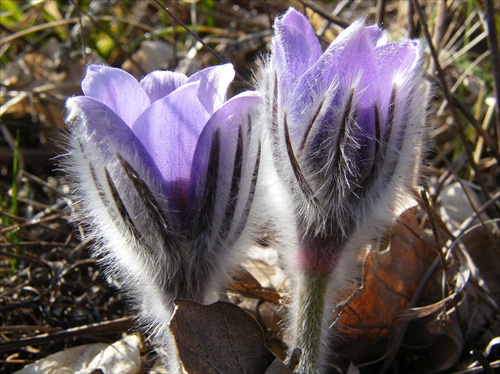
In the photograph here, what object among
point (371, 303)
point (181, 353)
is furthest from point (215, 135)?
point (371, 303)

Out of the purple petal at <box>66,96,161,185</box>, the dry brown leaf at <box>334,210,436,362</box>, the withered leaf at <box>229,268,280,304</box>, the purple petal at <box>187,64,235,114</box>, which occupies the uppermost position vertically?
the purple petal at <box>187,64,235,114</box>

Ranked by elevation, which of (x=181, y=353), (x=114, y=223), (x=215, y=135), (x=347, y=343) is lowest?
(x=347, y=343)

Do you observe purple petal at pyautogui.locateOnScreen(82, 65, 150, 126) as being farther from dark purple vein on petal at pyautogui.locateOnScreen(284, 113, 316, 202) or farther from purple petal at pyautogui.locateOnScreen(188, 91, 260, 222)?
dark purple vein on petal at pyautogui.locateOnScreen(284, 113, 316, 202)

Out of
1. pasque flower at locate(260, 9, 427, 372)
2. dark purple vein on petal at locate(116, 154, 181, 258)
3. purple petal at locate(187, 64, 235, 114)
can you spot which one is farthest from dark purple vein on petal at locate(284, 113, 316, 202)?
dark purple vein on petal at locate(116, 154, 181, 258)

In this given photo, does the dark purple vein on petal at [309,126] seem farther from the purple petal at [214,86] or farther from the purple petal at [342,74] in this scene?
the purple petal at [214,86]

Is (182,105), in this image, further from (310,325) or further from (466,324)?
(466,324)

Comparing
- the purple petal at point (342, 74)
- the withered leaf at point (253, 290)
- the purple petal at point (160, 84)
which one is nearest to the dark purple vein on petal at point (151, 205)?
the purple petal at point (160, 84)

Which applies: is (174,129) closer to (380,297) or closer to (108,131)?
(108,131)
